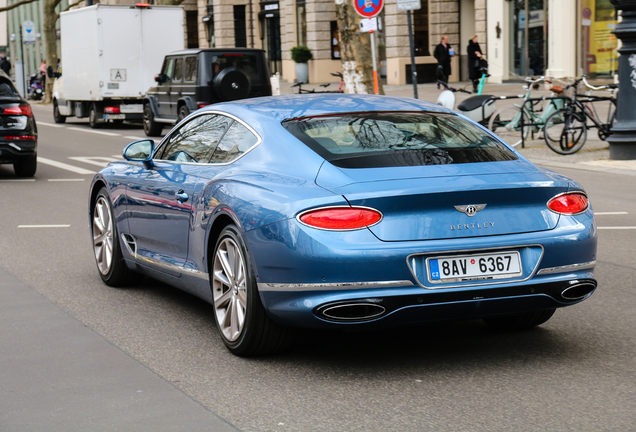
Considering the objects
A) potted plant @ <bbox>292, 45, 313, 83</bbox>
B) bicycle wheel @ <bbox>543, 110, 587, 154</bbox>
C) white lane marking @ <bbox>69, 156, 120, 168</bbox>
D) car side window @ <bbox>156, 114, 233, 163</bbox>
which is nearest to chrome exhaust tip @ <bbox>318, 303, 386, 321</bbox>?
car side window @ <bbox>156, 114, 233, 163</bbox>

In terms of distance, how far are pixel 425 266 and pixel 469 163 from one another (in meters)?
0.69

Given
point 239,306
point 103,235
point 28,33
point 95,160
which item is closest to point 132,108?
point 95,160

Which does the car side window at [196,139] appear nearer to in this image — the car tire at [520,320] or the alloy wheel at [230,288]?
the alloy wheel at [230,288]

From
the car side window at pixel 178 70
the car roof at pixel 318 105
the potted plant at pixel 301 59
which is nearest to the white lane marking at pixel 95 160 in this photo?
the car side window at pixel 178 70

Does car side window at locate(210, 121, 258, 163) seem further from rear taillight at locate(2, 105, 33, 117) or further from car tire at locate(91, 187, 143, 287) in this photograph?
rear taillight at locate(2, 105, 33, 117)

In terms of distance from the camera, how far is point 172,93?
2244 centimetres

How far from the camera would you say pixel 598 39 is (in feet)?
99.6

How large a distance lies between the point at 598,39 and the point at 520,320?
26.5m

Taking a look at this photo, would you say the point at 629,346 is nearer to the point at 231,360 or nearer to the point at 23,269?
the point at 231,360

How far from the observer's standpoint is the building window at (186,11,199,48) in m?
61.1

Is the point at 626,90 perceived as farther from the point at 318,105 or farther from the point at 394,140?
the point at 394,140

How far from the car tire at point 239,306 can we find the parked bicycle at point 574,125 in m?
11.6

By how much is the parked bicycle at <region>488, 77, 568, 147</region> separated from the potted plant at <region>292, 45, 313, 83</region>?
27436 millimetres

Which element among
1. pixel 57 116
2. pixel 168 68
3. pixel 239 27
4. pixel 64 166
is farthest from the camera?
pixel 239 27
